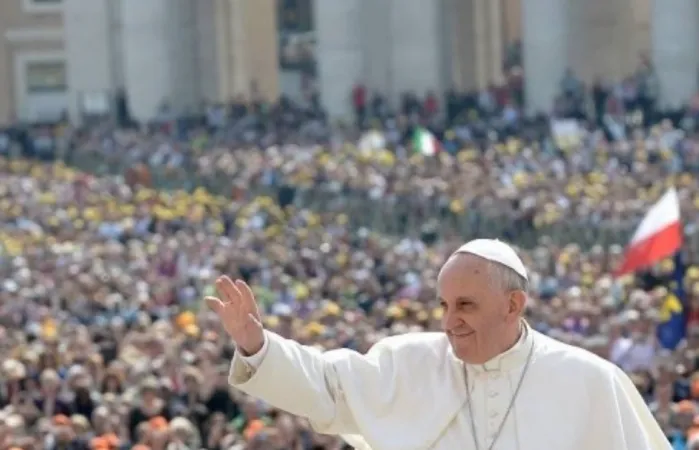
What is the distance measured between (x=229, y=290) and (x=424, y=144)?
113ft

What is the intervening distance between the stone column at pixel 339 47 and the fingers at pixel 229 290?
4805cm

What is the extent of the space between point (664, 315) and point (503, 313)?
51.2 ft

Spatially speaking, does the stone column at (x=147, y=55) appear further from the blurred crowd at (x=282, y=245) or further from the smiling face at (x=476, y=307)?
the smiling face at (x=476, y=307)

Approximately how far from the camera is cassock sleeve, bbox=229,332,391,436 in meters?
7.08

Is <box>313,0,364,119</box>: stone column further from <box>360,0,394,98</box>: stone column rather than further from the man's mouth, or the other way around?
the man's mouth

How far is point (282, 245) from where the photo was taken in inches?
1254

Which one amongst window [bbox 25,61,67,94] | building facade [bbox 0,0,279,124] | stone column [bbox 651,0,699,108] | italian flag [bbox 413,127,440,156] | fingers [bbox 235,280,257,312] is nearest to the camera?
fingers [bbox 235,280,257,312]

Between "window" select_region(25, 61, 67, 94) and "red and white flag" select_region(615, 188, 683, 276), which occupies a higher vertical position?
"red and white flag" select_region(615, 188, 683, 276)

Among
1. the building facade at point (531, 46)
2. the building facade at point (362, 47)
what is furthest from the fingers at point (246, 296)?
the building facade at point (362, 47)

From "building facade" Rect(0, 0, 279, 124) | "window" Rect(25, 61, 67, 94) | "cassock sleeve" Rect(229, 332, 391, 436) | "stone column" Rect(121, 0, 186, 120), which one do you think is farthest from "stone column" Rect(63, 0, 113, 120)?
"cassock sleeve" Rect(229, 332, 391, 436)

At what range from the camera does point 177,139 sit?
47781 mm

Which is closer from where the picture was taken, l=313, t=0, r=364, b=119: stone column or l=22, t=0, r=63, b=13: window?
l=313, t=0, r=364, b=119: stone column

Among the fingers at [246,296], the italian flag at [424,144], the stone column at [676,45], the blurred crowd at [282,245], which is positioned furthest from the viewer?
the stone column at [676,45]

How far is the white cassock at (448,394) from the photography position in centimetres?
704
